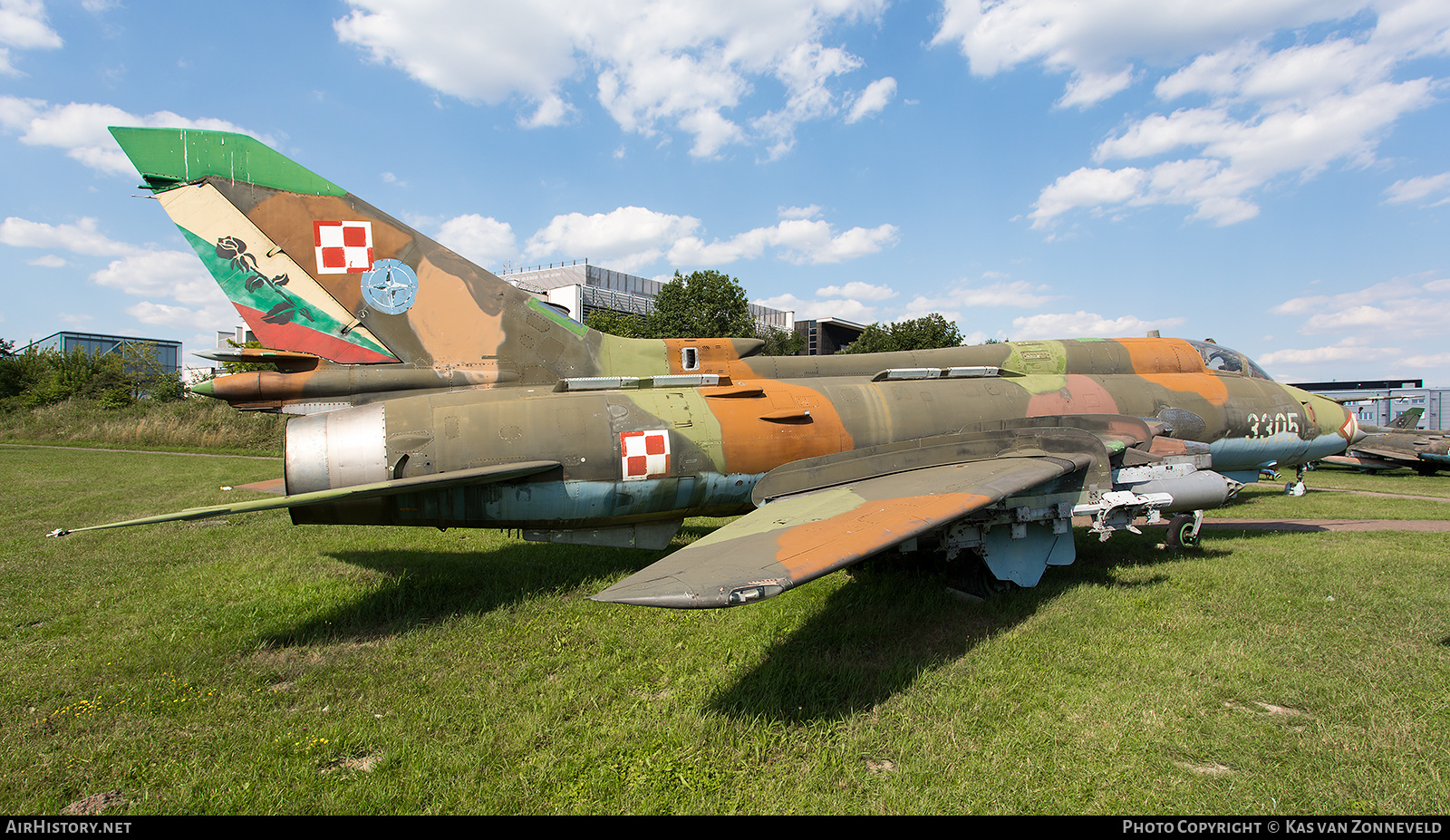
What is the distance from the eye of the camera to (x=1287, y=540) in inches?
370

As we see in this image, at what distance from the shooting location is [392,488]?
5461mm

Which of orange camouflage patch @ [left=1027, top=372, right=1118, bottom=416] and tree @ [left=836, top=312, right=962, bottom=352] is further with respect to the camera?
tree @ [left=836, top=312, right=962, bottom=352]

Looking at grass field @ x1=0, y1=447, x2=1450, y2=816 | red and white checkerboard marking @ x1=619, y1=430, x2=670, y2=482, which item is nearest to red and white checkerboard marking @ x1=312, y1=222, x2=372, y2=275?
grass field @ x1=0, y1=447, x2=1450, y2=816

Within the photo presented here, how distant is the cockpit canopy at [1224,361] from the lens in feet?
34.6

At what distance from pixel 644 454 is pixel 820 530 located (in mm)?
2540

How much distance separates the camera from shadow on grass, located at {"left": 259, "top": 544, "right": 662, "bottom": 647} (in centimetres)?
623

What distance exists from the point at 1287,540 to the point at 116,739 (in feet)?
43.5

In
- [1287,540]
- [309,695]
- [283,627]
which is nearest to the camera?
[309,695]

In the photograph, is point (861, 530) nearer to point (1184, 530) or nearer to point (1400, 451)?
point (1184, 530)

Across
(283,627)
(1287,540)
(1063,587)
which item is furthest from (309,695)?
(1287,540)

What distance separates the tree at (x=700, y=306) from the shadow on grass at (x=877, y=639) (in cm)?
3521

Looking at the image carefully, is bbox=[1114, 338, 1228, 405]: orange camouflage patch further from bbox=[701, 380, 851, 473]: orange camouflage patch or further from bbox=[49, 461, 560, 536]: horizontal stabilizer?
bbox=[49, 461, 560, 536]: horizontal stabilizer

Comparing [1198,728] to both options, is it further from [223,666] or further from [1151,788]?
[223,666]

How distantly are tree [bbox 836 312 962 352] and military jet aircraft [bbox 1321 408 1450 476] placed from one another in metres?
24.1
